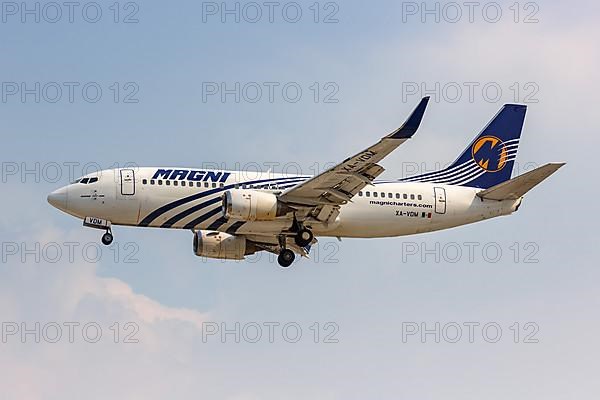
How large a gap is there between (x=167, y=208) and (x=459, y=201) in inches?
549

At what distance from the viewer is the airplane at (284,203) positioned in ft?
194

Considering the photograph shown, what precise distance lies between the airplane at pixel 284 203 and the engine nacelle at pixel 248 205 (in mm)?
44

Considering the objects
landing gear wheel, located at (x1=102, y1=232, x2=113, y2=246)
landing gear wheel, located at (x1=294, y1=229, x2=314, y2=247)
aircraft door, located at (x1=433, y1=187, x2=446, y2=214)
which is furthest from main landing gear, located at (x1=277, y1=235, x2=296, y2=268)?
landing gear wheel, located at (x1=102, y1=232, x2=113, y2=246)

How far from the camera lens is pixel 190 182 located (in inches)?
2389

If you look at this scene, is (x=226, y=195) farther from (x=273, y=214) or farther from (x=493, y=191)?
(x=493, y=191)

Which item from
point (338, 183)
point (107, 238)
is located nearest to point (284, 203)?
point (338, 183)

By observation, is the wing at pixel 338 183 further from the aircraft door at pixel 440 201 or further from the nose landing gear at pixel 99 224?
the nose landing gear at pixel 99 224

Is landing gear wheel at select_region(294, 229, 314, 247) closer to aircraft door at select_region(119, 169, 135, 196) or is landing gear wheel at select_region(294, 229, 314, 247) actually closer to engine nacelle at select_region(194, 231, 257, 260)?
engine nacelle at select_region(194, 231, 257, 260)

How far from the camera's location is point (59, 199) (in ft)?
200

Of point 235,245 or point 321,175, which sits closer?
point 321,175

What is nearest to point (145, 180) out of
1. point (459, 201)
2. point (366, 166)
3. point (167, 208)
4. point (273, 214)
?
point (167, 208)

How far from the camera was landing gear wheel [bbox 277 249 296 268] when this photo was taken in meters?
63.6

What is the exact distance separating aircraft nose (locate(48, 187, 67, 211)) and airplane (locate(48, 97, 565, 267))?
0.15ft

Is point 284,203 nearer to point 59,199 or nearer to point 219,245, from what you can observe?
point 219,245
